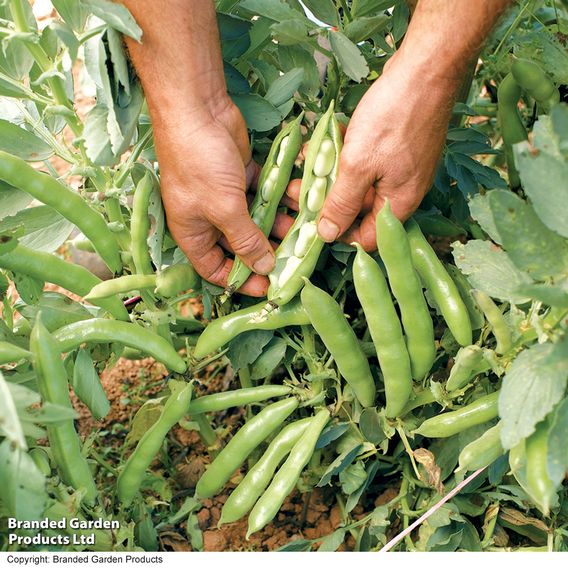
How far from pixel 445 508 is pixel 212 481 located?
682 mm

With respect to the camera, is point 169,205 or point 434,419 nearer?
point 434,419

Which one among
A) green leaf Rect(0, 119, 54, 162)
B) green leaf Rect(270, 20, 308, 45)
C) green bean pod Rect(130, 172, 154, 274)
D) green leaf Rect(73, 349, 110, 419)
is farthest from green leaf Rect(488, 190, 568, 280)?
green leaf Rect(0, 119, 54, 162)

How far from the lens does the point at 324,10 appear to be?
216 cm

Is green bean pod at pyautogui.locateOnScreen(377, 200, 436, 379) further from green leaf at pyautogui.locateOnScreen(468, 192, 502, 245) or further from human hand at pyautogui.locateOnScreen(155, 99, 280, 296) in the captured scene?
human hand at pyautogui.locateOnScreen(155, 99, 280, 296)

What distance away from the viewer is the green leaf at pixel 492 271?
1.61 m

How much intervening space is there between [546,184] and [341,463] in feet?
3.34

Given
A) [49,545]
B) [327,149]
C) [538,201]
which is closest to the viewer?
[538,201]

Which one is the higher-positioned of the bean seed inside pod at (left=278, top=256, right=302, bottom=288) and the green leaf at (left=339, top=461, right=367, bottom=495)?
the bean seed inside pod at (left=278, top=256, right=302, bottom=288)

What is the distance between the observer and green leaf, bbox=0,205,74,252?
6.86 feet

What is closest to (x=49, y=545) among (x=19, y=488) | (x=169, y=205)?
(x=19, y=488)

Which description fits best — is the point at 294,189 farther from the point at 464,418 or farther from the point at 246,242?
the point at 464,418

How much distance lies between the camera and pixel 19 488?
1.50m

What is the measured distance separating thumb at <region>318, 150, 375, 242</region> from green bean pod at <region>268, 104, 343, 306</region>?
48 millimetres
